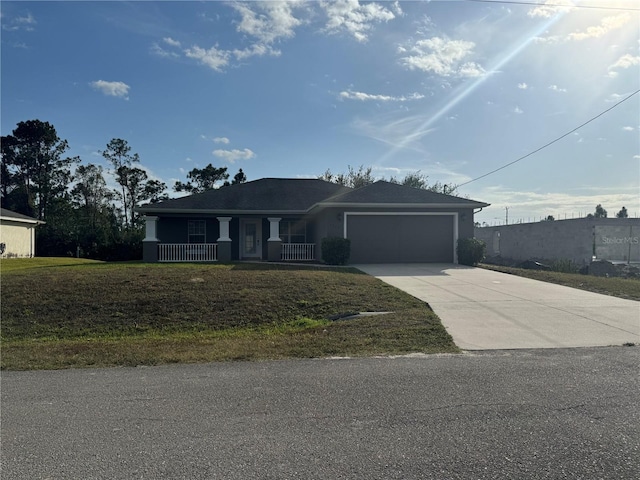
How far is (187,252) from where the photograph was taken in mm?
20328

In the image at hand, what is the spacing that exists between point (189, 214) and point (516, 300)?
51.1 ft

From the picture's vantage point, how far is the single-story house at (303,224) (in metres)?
18.4

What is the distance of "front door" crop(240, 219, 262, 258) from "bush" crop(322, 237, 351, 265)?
5.39 meters

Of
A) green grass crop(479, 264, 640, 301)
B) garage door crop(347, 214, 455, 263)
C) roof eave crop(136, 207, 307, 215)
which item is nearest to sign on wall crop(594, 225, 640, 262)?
garage door crop(347, 214, 455, 263)

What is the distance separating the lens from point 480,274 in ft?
48.7

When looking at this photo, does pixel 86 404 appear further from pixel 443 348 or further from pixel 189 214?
pixel 189 214

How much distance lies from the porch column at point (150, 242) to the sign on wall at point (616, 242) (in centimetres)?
2158

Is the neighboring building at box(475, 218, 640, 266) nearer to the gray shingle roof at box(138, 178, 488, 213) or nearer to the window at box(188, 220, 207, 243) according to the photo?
the gray shingle roof at box(138, 178, 488, 213)

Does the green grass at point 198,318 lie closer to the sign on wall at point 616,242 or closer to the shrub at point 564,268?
the shrub at point 564,268

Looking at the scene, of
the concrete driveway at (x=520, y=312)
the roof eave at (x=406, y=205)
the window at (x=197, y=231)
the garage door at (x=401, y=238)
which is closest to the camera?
the concrete driveway at (x=520, y=312)

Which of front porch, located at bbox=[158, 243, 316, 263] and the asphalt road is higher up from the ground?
front porch, located at bbox=[158, 243, 316, 263]

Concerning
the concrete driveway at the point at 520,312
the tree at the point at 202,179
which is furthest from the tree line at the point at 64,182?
the concrete driveway at the point at 520,312

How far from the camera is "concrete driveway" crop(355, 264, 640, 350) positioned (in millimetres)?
6758

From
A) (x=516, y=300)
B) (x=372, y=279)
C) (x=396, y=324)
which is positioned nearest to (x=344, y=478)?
(x=396, y=324)
